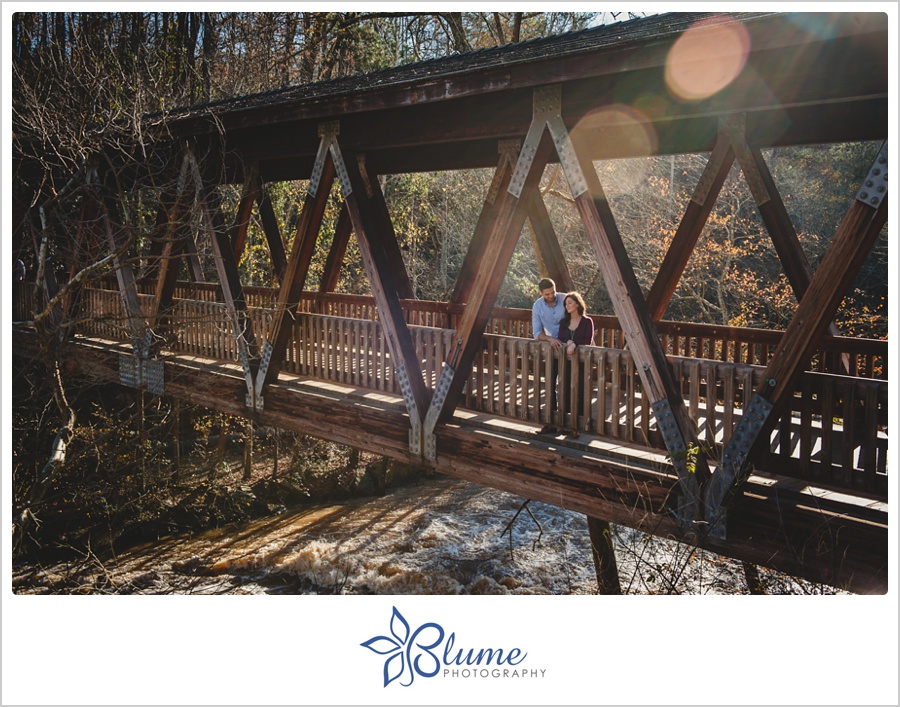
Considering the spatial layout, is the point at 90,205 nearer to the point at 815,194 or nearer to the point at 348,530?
the point at 348,530

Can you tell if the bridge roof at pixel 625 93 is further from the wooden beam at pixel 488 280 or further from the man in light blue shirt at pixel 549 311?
the man in light blue shirt at pixel 549 311

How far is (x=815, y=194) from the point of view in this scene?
18547 mm

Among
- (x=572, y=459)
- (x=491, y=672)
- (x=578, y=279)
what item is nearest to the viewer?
(x=491, y=672)

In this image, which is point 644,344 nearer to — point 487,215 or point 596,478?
point 596,478

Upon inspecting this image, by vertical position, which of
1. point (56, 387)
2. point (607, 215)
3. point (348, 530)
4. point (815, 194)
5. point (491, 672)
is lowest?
point (348, 530)

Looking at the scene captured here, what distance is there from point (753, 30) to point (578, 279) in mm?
16297

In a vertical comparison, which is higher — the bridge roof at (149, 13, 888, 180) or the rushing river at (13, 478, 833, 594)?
the bridge roof at (149, 13, 888, 180)

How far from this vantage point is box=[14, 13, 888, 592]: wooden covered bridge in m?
4.27

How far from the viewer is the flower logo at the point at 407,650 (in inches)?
157

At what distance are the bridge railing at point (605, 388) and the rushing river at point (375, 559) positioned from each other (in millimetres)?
3447

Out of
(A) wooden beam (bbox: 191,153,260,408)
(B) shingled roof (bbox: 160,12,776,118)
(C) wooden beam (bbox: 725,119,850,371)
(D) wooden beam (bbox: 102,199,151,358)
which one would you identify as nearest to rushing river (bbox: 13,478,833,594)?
(D) wooden beam (bbox: 102,199,151,358)

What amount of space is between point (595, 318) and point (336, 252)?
11.9 feet

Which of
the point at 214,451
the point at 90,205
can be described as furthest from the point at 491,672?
the point at 214,451

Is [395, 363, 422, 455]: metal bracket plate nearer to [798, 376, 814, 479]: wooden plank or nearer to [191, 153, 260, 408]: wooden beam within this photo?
[191, 153, 260, 408]: wooden beam
